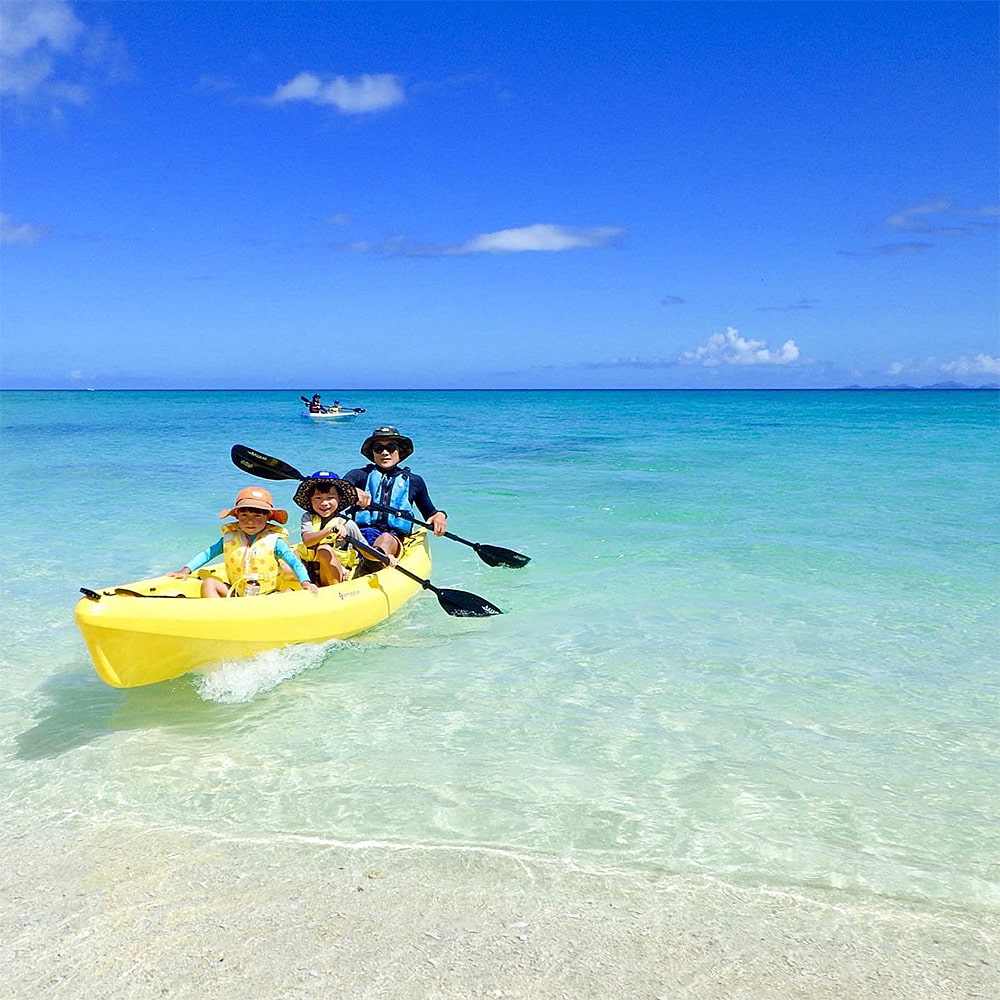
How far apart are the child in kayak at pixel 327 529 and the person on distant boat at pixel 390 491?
45 cm

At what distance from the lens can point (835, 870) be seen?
369cm

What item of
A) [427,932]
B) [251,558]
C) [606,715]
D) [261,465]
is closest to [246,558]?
[251,558]

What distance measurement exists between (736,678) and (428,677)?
6.74ft

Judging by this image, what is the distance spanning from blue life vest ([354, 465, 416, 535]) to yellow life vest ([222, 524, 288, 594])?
2.07m

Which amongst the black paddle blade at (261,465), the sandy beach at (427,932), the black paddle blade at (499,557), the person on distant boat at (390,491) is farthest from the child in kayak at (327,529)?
the sandy beach at (427,932)

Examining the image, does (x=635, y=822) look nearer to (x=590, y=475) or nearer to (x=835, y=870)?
(x=835, y=870)

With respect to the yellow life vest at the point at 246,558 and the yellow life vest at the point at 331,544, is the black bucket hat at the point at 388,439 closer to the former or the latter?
the yellow life vest at the point at 331,544

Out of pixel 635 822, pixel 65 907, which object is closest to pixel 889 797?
pixel 635 822

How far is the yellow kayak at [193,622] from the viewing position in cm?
477

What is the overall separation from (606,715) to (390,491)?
3.30 m

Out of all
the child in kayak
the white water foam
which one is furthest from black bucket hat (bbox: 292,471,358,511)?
the white water foam

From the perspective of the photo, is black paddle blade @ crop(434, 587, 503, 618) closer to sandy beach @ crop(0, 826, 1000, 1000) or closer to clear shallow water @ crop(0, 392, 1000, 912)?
clear shallow water @ crop(0, 392, 1000, 912)

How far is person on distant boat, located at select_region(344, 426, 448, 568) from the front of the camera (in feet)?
25.5

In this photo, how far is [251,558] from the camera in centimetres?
584
